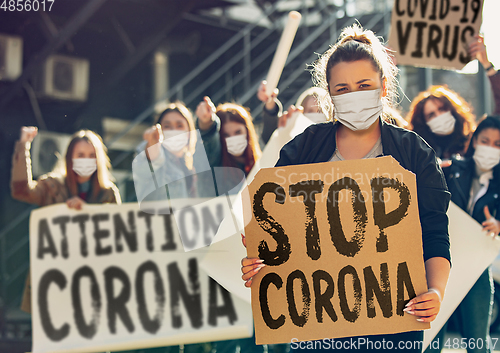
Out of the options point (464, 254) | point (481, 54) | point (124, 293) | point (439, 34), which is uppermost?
point (439, 34)

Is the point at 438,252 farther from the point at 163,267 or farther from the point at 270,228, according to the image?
the point at 163,267

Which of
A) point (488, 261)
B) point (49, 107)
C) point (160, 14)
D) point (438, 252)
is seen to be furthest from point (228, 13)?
point (438, 252)

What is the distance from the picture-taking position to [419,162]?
1.82 metres

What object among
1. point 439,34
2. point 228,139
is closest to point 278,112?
point 228,139

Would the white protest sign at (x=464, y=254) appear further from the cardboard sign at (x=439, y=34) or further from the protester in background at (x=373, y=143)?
the cardboard sign at (x=439, y=34)

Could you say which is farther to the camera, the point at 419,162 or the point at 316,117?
the point at 316,117

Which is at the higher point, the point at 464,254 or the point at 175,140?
the point at 175,140

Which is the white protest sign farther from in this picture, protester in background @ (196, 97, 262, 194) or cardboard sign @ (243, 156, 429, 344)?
protester in background @ (196, 97, 262, 194)

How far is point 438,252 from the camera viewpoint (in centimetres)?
176

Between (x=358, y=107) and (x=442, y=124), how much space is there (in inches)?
43.2

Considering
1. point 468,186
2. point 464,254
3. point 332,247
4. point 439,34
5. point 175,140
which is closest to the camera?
point 332,247

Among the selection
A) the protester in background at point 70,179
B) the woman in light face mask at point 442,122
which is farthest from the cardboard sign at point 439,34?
the protester in background at point 70,179

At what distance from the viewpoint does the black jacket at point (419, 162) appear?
1782 millimetres

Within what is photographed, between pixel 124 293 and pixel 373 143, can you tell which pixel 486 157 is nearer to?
pixel 373 143
